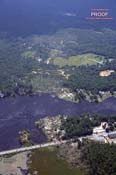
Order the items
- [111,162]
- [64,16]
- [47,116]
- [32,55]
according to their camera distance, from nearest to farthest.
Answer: [111,162] < [47,116] < [32,55] < [64,16]

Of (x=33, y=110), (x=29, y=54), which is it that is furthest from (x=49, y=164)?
(x=29, y=54)

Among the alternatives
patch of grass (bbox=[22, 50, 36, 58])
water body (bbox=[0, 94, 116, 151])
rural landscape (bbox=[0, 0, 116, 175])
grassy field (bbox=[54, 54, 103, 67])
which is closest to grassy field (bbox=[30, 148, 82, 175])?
rural landscape (bbox=[0, 0, 116, 175])

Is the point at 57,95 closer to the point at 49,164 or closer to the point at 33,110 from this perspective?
the point at 33,110

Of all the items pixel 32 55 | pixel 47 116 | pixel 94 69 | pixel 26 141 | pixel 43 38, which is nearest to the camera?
pixel 26 141

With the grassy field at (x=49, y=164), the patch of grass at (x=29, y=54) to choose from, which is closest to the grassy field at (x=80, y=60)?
the patch of grass at (x=29, y=54)

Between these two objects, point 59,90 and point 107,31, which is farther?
point 107,31

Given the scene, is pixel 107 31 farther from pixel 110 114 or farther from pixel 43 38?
pixel 110 114

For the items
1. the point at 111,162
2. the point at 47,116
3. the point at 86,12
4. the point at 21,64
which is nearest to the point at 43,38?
the point at 21,64
